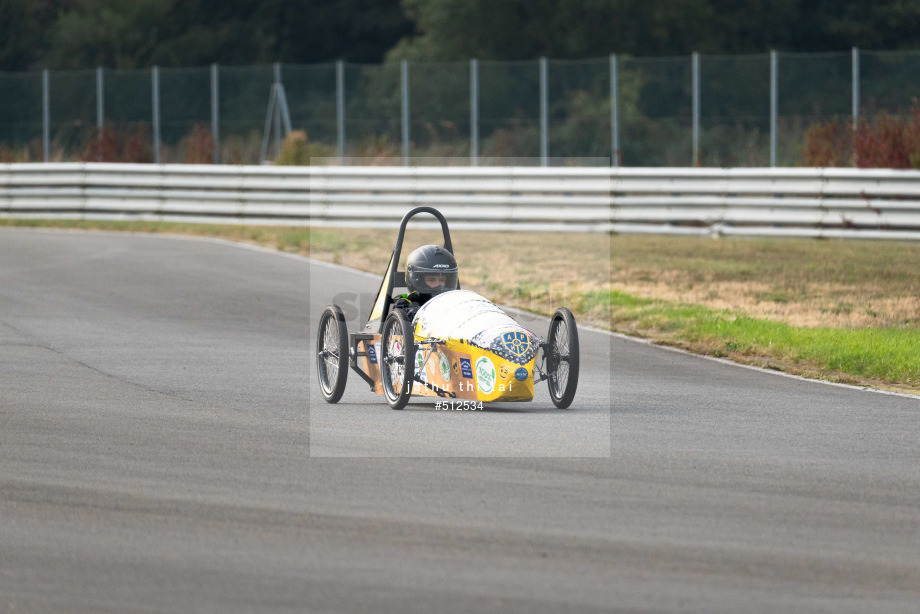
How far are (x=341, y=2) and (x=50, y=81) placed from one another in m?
23.0

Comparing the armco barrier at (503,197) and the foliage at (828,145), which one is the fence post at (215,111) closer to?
the armco barrier at (503,197)

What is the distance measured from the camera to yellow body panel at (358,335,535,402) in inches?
364

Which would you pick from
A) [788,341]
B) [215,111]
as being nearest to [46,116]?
[215,111]

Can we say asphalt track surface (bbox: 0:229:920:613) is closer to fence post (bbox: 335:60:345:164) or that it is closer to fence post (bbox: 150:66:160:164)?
fence post (bbox: 335:60:345:164)

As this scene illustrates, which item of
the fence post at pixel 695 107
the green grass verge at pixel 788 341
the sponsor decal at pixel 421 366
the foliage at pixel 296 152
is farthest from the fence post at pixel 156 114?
the sponsor decal at pixel 421 366

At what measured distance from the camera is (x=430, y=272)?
1025 cm

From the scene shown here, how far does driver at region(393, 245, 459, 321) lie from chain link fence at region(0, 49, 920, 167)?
18724 millimetres

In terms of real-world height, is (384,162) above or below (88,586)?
above

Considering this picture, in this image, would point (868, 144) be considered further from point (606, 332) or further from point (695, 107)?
point (606, 332)

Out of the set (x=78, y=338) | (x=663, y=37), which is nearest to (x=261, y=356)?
(x=78, y=338)

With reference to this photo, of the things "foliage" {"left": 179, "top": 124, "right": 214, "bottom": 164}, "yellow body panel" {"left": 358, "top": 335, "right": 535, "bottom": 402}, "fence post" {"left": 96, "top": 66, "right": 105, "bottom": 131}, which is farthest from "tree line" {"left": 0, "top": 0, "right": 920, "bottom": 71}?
"yellow body panel" {"left": 358, "top": 335, "right": 535, "bottom": 402}

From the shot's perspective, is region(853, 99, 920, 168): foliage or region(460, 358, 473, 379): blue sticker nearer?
region(460, 358, 473, 379): blue sticker

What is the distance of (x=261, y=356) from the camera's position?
1282cm

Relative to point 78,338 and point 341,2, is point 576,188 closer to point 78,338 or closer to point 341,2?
point 78,338
